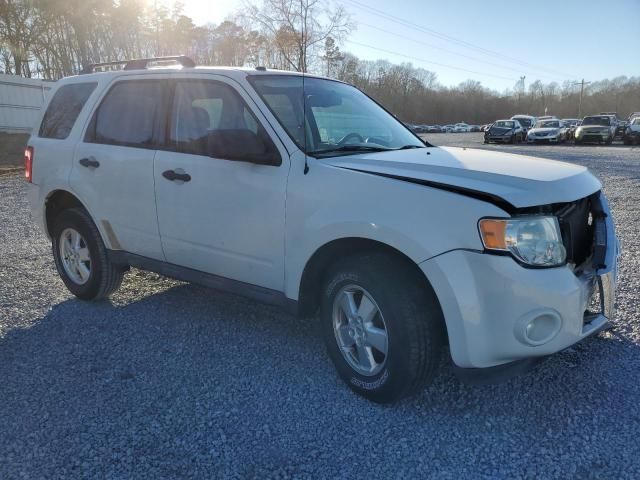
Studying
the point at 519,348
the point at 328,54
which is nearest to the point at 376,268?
the point at 519,348

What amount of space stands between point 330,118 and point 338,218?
3.71 ft

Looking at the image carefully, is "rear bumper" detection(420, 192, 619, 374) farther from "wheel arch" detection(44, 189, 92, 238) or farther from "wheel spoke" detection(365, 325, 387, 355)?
"wheel arch" detection(44, 189, 92, 238)

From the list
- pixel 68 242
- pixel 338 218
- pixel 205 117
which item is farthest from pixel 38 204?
pixel 338 218

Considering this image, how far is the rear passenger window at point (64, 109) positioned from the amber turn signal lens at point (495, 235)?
3615 millimetres

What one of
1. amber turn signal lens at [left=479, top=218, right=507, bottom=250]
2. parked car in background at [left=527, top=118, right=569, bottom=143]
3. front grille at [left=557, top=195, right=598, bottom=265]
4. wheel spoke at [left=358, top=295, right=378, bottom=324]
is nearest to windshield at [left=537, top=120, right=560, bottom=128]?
parked car in background at [left=527, top=118, right=569, bottom=143]

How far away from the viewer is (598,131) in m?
29.0

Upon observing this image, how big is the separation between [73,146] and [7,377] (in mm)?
2011

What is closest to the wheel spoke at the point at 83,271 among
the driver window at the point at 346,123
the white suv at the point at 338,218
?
the white suv at the point at 338,218

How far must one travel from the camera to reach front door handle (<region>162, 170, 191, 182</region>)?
3.52 metres

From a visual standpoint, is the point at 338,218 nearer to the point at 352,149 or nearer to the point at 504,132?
the point at 352,149

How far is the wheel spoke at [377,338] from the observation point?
2811 millimetres

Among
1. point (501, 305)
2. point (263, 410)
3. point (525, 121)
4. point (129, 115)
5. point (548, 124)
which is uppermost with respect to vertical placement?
point (525, 121)

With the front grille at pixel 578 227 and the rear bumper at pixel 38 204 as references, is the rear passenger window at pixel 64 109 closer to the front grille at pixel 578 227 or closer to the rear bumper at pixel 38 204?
the rear bumper at pixel 38 204

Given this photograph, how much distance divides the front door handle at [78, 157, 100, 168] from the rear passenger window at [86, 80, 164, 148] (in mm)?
167
